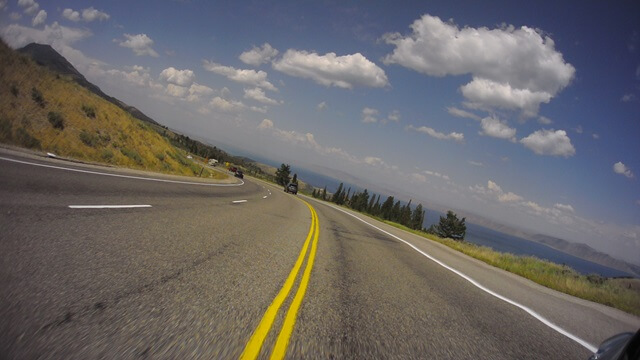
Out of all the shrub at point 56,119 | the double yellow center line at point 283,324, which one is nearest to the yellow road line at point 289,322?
the double yellow center line at point 283,324

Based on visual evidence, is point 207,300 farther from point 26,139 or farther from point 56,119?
point 56,119

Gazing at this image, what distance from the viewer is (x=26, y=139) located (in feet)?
48.6

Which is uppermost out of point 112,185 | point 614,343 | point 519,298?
point 614,343

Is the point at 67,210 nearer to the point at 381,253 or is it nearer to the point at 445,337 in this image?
the point at 445,337

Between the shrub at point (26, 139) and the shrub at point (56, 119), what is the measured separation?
2.65m

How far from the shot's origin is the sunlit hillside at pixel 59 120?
51.9ft

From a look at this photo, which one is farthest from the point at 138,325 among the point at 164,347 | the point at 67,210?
the point at 67,210

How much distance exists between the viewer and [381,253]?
10.2 m

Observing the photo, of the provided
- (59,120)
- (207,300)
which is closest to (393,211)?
(59,120)

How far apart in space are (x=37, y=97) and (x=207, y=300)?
2169 centimetres

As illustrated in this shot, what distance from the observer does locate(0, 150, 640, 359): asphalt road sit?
109 inches

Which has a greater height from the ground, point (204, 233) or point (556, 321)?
point (556, 321)

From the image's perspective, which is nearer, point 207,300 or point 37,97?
point 207,300

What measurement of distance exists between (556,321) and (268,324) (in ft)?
18.9
